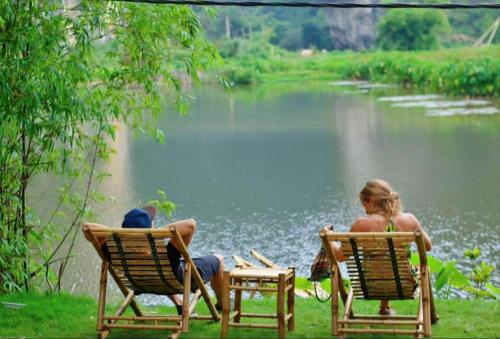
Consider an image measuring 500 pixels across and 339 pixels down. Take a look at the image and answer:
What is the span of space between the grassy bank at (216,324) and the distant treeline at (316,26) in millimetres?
64097

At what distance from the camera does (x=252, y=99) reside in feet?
123

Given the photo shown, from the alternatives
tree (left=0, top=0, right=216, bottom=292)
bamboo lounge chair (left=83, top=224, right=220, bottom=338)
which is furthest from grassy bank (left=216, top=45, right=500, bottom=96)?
bamboo lounge chair (left=83, top=224, right=220, bottom=338)

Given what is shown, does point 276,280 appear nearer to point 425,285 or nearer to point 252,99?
point 425,285

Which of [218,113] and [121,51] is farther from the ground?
[121,51]

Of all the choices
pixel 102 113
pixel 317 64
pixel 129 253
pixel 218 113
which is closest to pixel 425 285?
pixel 129 253

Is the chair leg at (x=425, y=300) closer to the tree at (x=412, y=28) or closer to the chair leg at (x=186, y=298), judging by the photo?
the chair leg at (x=186, y=298)

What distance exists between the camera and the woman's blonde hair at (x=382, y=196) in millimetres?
4789

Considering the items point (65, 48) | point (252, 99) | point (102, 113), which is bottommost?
point (252, 99)

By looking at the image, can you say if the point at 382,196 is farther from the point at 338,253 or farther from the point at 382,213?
the point at 338,253

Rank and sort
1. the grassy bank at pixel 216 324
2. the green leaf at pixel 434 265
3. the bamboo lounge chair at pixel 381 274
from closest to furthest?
1. the bamboo lounge chair at pixel 381 274
2. the grassy bank at pixel 216 324
3. the green leaf at pixel 434 265

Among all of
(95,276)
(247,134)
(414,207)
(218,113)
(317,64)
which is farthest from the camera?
(317,64)

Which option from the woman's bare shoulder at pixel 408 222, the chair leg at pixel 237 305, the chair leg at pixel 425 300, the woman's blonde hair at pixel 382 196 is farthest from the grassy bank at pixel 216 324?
the woman's blonde hair at pixel 382 196

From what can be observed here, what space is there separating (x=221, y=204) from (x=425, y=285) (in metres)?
9.95

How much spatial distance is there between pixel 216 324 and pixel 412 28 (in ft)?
187
